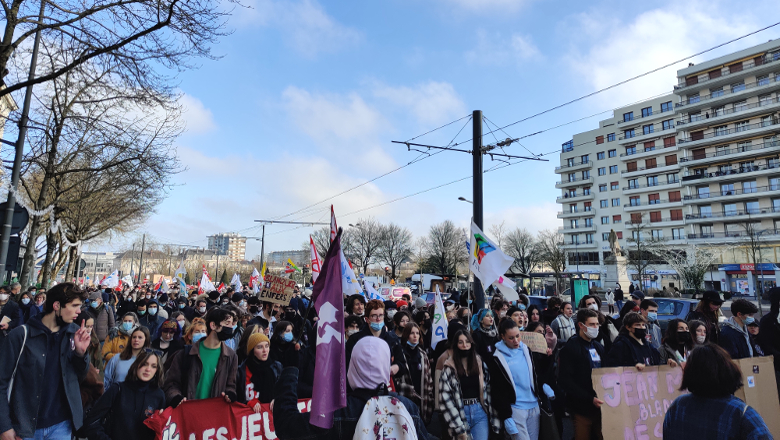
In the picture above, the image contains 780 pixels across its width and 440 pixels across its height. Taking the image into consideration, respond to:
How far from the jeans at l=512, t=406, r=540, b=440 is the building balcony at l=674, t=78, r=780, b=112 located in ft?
207

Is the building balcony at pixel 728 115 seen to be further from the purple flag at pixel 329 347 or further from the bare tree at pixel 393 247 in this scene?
the purple flag at pixel 329 347

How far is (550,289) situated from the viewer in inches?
1626

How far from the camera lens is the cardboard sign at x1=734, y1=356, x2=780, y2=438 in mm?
5203

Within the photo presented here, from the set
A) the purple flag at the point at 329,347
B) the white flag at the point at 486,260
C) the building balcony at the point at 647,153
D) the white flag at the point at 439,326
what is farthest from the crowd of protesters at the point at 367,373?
the building balcony at the point at 647,153

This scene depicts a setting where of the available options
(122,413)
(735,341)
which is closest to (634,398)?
(735,341)

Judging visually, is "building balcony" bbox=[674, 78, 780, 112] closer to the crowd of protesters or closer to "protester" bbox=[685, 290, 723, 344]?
"protester" bbox=[685, 290, 723, 344]

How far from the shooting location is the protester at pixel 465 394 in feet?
13.0

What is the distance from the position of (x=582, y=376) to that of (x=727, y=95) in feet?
212

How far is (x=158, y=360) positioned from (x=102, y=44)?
20.0 feet

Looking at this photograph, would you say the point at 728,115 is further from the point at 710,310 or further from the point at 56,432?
the point at 56,432

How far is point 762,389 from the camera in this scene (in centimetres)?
535

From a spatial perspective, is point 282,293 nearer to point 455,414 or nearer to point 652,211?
point 455,414

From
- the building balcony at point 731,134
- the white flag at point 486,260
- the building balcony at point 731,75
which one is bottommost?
the white flag at point 486,260

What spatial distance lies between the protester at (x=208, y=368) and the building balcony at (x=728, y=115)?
213 ft
